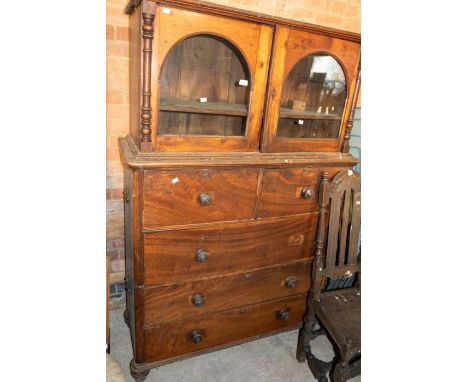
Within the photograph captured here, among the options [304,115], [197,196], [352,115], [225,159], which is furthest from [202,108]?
[352,115]

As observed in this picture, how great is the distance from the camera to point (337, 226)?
1.94 meters

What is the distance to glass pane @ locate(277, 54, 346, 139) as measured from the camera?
181 centimetres

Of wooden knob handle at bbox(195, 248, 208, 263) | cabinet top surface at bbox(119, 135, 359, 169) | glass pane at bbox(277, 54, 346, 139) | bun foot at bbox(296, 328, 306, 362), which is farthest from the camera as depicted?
bun foot at bbox(296, 328, 306, 362)

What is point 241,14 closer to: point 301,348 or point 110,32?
point 110,32

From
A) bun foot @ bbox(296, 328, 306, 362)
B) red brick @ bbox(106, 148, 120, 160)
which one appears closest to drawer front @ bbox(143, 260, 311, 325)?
bun foot @ bbox(296, 328, 306, 362)

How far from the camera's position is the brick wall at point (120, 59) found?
184cm

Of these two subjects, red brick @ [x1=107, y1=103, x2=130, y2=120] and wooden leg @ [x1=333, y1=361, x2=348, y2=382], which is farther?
red brick @ [x1=107, y1=103, x2=130, y2=120]

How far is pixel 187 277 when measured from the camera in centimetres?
174

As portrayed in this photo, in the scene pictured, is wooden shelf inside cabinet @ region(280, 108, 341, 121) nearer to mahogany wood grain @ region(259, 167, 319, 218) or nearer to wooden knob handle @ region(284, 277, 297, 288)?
mahogany wood grain @ region(259, 167, 319, 218)

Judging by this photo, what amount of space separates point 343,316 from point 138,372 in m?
1.28

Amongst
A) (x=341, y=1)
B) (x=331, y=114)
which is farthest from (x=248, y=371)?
(x=341, y=1)

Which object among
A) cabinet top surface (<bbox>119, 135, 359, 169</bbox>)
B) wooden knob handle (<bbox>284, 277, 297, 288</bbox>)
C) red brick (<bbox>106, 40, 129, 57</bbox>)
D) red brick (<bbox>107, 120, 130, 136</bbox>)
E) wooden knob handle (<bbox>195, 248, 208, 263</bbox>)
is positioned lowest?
wooden knob handle (<bbox>284, 277, 297, 288</bbox>)
